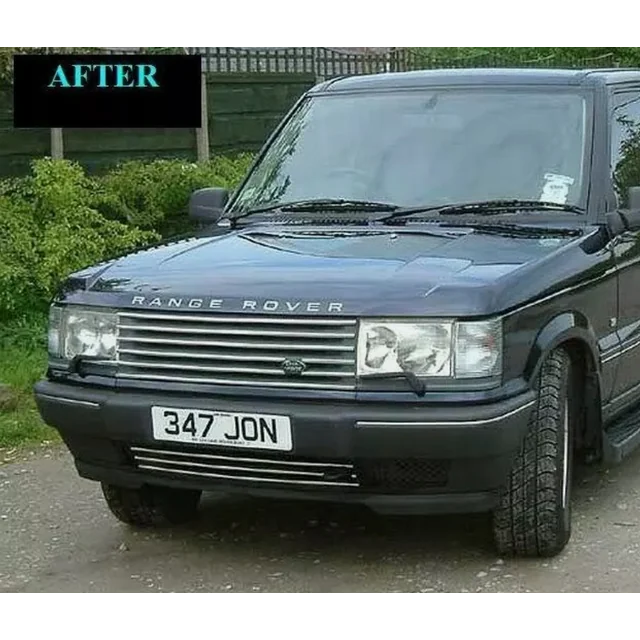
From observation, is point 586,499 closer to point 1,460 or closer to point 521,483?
point 521,483

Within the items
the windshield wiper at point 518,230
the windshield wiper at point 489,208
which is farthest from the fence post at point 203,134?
the windshield wiper at point 518,230

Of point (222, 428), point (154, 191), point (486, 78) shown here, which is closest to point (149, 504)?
point (222, 428)

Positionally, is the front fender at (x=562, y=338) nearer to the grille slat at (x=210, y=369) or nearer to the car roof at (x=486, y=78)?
the grille slat at (x=210, y=369)

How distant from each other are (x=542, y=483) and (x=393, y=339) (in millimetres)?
816

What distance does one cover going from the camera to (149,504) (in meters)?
5.01

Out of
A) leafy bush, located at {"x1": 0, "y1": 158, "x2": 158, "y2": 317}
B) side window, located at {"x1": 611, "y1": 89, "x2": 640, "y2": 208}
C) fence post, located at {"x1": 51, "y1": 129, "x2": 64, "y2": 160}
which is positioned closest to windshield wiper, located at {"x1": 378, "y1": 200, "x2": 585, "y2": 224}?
side window, located at {"x1": 611, "y1": 89, "x2": 640, "y2": 208}

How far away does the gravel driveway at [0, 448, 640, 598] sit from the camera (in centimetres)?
440

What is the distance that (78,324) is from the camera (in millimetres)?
4531

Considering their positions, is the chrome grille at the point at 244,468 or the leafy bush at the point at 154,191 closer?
the chrome grille at the point at 244,468

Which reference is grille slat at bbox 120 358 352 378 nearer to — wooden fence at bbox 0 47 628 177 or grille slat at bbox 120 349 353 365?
grille slat at bbox 120 349 353 365

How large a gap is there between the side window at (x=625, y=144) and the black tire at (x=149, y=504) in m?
2.25

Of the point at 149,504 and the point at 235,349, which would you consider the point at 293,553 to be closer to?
the point at 149,504

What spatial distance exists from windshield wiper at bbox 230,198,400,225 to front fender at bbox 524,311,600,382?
0.97 m

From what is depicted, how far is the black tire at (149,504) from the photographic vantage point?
4.99m
